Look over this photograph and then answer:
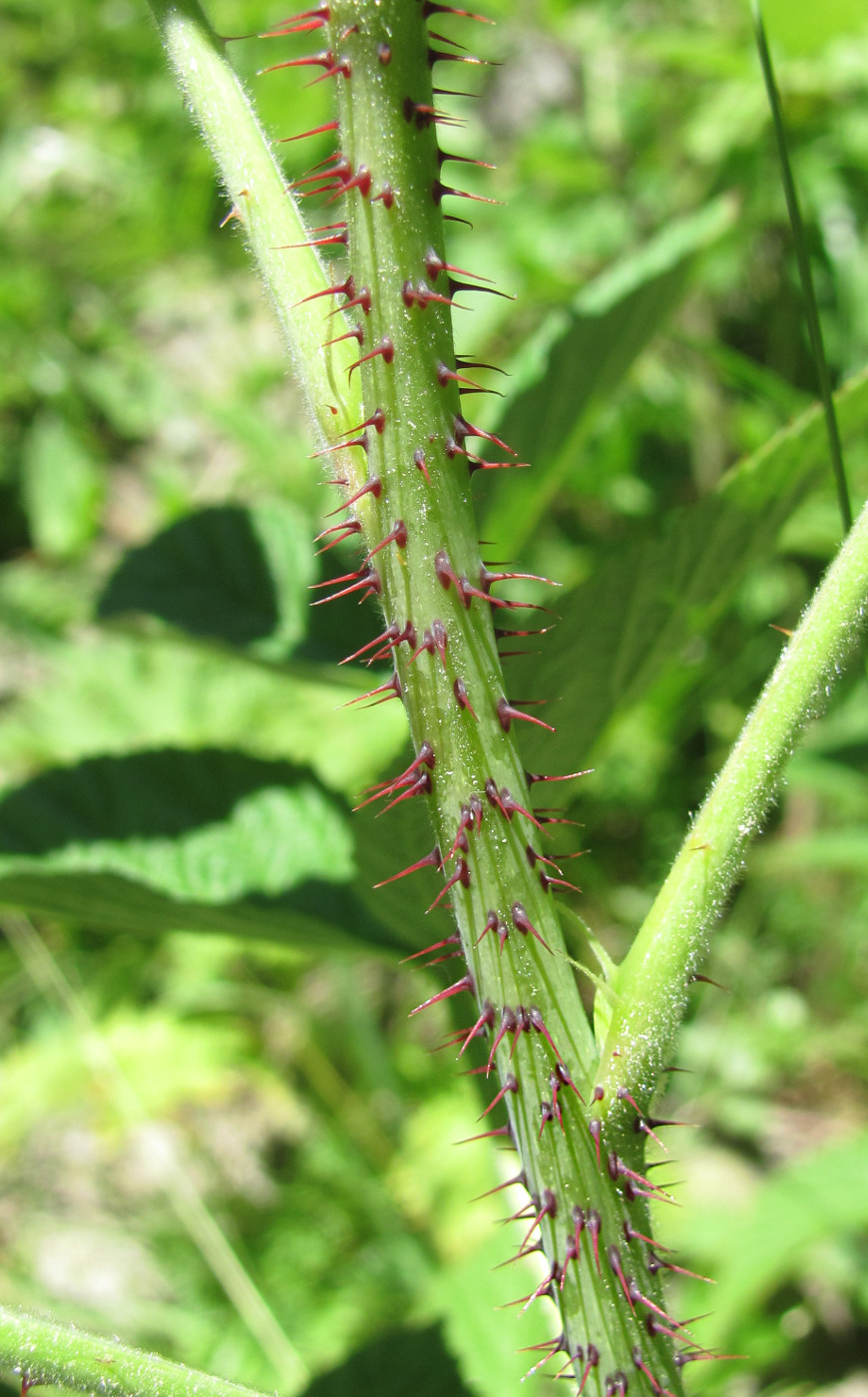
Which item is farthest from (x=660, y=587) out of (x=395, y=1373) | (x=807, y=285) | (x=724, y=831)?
(x=395, y=1373)

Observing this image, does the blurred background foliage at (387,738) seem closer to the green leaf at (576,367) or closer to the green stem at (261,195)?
the green leaf at (576,367)

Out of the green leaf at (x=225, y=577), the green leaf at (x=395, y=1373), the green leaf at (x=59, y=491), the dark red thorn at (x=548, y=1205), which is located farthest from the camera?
the green leaf at (x=59, y=491)

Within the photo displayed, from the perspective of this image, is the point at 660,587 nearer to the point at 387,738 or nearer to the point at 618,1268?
the point at 618,1268

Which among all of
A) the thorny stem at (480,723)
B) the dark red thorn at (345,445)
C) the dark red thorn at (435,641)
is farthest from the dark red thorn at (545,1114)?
the dark red thorn at (345,445)

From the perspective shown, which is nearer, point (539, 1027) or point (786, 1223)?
point (539, 1027)

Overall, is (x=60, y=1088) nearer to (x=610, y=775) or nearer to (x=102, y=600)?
A: (x=610, y=775)

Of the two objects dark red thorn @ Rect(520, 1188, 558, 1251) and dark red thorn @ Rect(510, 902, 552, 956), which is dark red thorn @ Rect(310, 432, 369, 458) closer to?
dark red thorn @ Rect(510, 902, 552, 956)

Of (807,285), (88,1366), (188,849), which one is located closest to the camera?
(88,1366)
